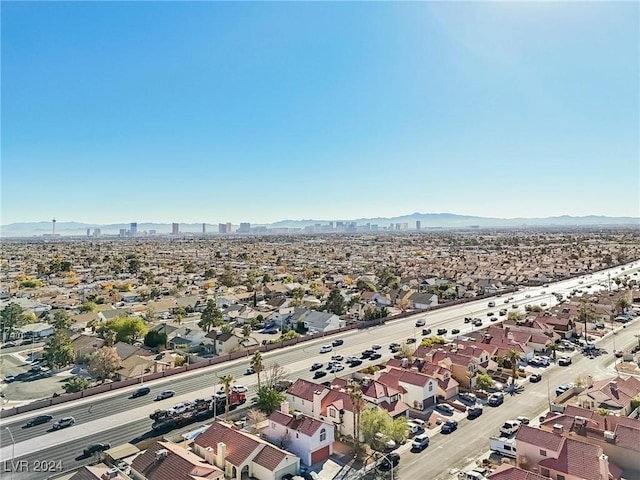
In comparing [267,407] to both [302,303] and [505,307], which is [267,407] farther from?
[505,307]

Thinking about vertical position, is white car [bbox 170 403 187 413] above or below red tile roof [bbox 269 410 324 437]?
below

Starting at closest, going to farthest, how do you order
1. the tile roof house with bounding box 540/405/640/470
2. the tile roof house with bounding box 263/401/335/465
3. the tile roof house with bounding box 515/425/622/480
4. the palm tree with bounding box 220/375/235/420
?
the tile roof house with bounding box 515/425/622/480 → the tile roof house with bounding box 540/405/640/470 → the tile roof house with bounding box 263/401/335/465 → the palm tree with bounding box 220/375/235/420

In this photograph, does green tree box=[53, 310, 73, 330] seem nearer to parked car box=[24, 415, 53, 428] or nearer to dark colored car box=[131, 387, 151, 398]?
dark colored car box=[131, 387, 151, 398]

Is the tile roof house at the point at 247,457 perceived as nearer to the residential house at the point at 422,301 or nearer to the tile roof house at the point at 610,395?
the tile roof house at the point at 610,395

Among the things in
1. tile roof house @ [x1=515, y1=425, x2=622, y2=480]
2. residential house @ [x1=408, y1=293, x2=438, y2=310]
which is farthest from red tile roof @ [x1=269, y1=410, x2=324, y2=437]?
residential house @ [x1=408, y1=293, x2=438, y2=310]

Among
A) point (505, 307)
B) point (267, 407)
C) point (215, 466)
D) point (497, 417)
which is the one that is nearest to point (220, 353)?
point (267, 407)

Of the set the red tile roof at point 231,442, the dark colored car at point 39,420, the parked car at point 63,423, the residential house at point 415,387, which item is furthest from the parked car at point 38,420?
the residential house at point 415,387

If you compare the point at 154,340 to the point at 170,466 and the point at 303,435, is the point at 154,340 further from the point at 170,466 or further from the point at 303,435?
the point at 303,435
